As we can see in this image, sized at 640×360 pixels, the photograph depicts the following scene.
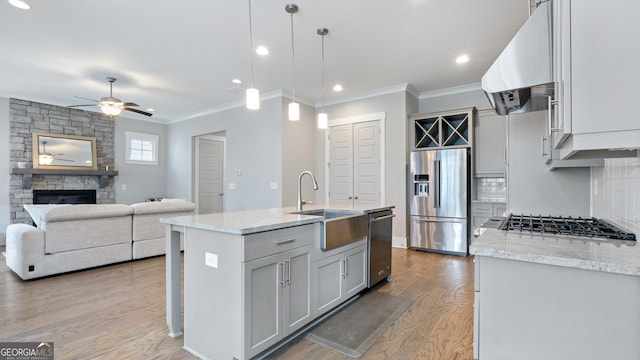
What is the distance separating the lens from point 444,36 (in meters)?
3.46

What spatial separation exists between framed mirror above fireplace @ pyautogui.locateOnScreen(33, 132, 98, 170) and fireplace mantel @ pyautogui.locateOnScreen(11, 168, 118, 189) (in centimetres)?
12

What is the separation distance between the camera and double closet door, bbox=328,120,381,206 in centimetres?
546

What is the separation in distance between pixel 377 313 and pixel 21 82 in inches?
259

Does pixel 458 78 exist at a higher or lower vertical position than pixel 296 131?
higher

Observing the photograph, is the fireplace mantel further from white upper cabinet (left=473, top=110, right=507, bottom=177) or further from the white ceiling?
white upper cabinet (left=473, top=110, right=507, bottom=177)

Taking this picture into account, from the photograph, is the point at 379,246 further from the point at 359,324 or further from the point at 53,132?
the point at 53,132

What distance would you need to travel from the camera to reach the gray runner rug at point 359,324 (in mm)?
2127

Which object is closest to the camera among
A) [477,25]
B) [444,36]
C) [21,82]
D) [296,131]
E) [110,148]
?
[477,25]

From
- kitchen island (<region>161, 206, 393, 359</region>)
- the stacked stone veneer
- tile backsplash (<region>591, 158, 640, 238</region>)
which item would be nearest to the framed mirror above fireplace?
the stacked stone veneer

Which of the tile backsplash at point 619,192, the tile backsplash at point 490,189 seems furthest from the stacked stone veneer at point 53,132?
the tile backsplash at point 619,192

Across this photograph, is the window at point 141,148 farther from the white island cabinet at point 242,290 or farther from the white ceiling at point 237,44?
the white island cabinet at point 242,290

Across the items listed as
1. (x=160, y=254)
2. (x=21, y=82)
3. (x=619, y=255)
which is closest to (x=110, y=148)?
(x=21, y=82)

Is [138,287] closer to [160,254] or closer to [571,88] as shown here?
[160,254]

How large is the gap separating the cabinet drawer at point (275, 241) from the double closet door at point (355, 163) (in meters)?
3.23
